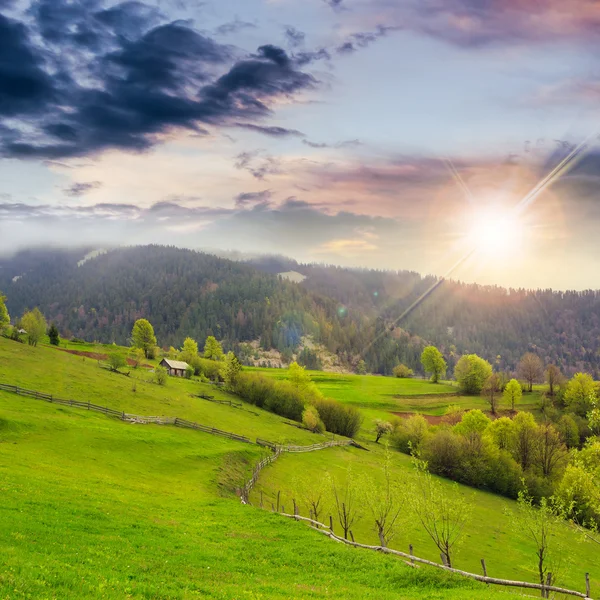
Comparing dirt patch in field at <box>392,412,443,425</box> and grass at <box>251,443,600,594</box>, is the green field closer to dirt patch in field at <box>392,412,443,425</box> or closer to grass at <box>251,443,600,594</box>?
grass at <box>251,443,600,594</box>

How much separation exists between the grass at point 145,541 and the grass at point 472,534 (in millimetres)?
13304

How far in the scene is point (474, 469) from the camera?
106625mm

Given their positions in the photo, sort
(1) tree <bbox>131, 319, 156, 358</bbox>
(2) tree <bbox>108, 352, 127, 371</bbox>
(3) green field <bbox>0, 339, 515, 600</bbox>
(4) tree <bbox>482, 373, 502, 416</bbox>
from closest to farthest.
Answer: (3) green field <bbox>0, 339, 515, 600</bbox>, (2) tree <bbox>108, 352, 127, 371</bbox>, (4) tree <bbox>482, 373, 502, 416</bbox>, (1) tree <bbox>131, 319, 156, 358</bbox>

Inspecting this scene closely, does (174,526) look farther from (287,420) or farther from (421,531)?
(287,420)

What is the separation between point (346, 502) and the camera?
6888 centimetres

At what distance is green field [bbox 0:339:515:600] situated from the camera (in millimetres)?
23234

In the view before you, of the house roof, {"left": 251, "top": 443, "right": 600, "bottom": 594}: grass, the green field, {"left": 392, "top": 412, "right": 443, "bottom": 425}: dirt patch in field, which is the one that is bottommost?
{"left": 251, "top": 443, "right": 600, "bottom": 594}: grass

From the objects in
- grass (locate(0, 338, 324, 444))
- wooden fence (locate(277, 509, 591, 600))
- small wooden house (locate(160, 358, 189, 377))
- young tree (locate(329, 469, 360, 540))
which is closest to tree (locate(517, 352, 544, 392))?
grass (locate(0, 338, 324, 444))

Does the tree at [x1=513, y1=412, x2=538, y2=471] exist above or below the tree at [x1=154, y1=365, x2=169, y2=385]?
below

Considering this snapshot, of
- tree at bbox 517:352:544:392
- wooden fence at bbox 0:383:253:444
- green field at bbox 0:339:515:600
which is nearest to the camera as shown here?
green field at bbox 0:339:515:600

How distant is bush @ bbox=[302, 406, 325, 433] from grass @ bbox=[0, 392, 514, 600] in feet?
203

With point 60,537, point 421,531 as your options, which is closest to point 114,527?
point 60,537

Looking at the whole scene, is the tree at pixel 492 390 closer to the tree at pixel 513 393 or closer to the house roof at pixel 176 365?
the tree at pixel 513 393

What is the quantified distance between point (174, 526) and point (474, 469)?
8778 centimetres
